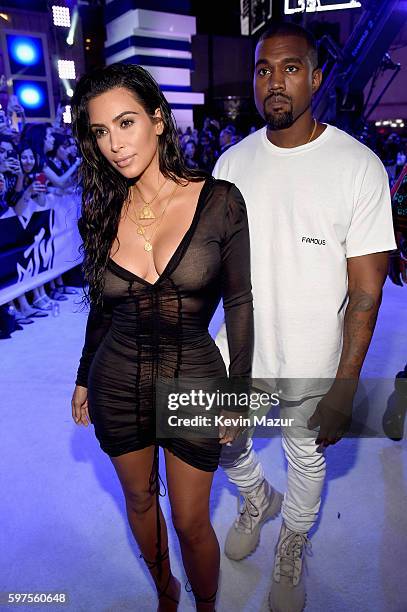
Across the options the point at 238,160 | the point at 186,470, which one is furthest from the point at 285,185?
the point at 186,470

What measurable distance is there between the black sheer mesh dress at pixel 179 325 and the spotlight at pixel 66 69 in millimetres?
15479

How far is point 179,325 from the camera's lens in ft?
4.83

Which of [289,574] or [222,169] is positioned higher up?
[222,169]

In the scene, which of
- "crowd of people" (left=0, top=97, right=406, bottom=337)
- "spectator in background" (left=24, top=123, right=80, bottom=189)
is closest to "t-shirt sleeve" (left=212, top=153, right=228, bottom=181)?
"crowd of people" (left=0, top=97, right=406, bottom=337)

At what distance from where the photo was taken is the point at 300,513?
76.6 inches

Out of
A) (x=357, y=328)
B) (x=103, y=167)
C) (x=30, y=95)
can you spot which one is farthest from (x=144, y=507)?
(x=30, y=95)

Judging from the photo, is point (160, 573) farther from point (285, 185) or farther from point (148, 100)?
point (148, 100)

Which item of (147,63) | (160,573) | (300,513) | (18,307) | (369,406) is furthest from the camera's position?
(147,63)

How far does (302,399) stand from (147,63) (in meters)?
12.3

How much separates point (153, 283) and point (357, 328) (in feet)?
2.25

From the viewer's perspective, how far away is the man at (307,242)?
1.57 meters

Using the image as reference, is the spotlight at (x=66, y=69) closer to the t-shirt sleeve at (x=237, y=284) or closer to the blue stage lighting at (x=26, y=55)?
the blue stage lighting at (x=26, y=55)

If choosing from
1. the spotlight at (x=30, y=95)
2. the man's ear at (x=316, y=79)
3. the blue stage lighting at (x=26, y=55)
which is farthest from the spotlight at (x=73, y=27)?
the man's ear at (x=316, y=79)

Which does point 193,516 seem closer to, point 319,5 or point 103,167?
point 103,167
